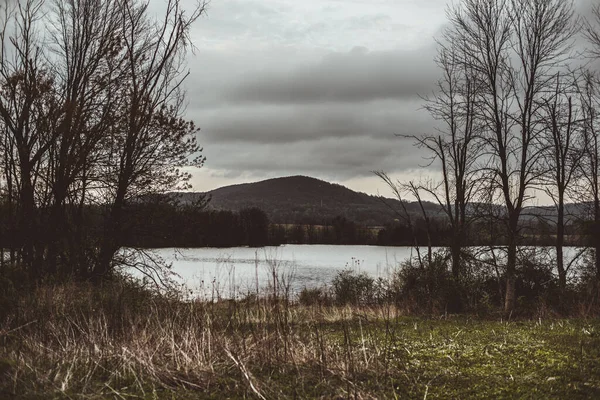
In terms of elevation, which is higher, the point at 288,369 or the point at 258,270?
the point at 288,369

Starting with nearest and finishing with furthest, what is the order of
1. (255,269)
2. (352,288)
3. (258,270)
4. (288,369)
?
1. (288,369)
2. (255,269)
3. (352,288)
4. (258,270)

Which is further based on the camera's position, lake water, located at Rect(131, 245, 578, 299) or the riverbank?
lake water, located at Rect(131, 245, 578, 299)

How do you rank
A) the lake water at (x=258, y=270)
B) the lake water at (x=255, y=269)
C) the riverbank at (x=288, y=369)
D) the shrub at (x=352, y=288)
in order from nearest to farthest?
the riverbank at (x=288, y=369) < the lake water at (x=258, y=270) < the lake water at (x=255, y=269) < the shrub at (x=352, y=288)

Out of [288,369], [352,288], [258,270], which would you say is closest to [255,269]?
[352,288]

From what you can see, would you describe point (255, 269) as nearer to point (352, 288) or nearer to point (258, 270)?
point (352, 288)

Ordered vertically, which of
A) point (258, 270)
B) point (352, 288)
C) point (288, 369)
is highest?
point (288, 369)

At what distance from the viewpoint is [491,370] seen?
598cm

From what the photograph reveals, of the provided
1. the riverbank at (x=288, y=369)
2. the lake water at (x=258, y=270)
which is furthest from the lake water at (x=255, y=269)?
the riverbank at (x=288, y=369)

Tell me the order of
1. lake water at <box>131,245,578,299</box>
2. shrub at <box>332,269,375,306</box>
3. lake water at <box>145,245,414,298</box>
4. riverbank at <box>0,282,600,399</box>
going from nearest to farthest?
riverbank at <box>0,282,600,399</box>
lake water at <box>131,245,578,299</box>
lake water at <box>145,245,414,298</box>
shrub at <box>332,269,375,306</box>

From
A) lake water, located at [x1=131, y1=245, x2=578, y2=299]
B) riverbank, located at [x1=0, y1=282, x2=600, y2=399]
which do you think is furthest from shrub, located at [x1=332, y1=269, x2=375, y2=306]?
riverbank, located at [x1=0, y1=282, x2=600, y2=399]

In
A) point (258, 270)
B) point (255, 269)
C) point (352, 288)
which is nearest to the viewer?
point (255, 269)

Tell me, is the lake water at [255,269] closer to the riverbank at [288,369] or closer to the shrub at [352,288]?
the shrub at [352,288]

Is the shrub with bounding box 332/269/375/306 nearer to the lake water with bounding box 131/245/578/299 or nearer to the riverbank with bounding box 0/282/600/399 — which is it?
the lake water with bounding box 131/245/578/299

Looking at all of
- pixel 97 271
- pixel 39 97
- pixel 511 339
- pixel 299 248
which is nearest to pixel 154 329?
pixel 511 339
